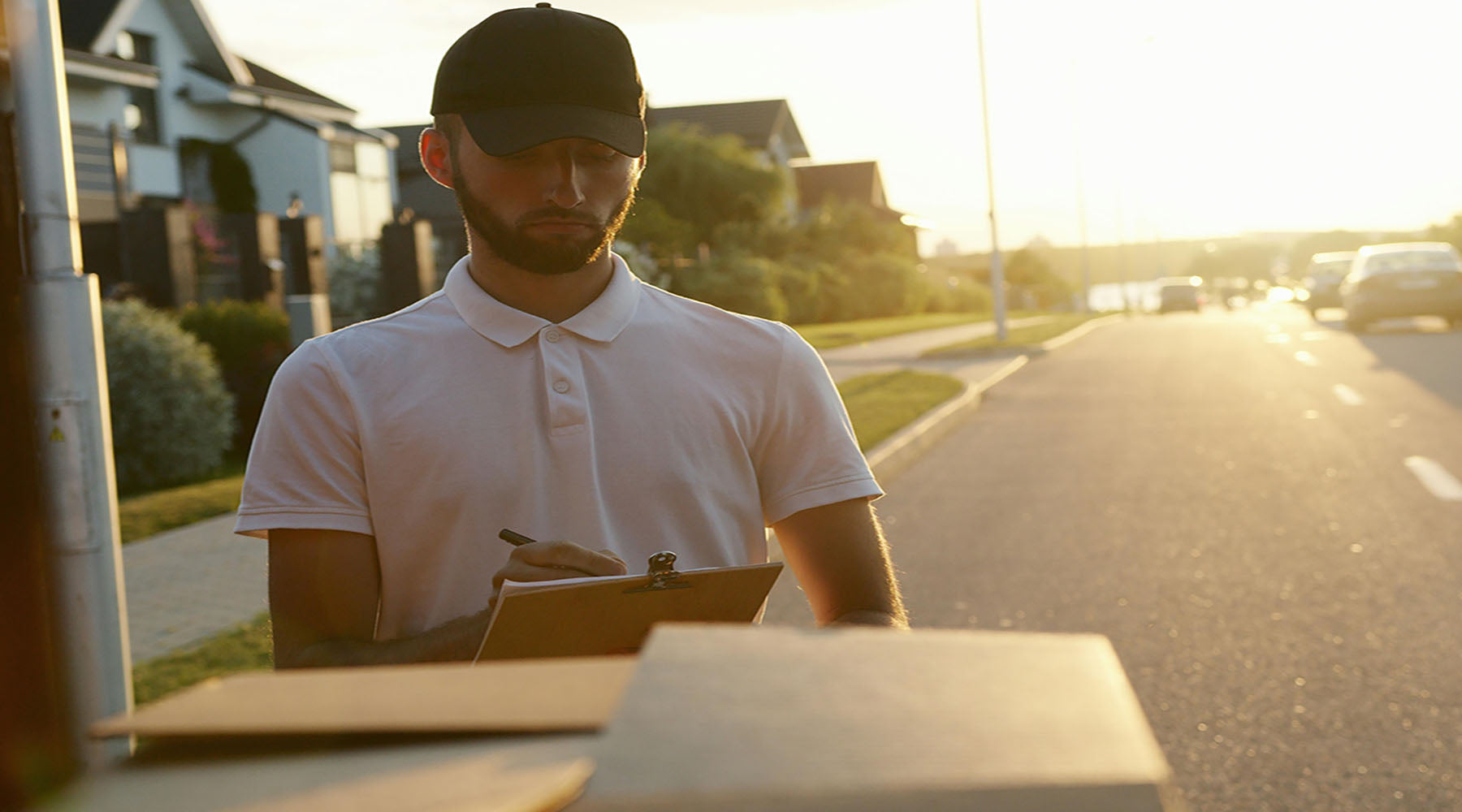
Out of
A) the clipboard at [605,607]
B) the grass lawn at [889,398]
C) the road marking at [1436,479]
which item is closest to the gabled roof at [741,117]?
the grass lawn at [889,398]

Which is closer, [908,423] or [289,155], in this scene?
[908,423]

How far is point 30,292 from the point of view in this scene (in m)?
4.44

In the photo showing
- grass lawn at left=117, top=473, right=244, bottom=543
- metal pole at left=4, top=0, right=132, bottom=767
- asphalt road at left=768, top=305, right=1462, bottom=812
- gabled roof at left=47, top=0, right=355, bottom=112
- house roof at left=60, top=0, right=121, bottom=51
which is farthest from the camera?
gabled roof at left=47, top=0, right=355, bottom=112

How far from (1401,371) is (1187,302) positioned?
4209 cm

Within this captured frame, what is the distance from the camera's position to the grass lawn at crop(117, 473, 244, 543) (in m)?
10.6

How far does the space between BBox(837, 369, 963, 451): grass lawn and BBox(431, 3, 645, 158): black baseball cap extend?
10290 mm

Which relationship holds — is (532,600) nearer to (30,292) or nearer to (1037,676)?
(1037,676)

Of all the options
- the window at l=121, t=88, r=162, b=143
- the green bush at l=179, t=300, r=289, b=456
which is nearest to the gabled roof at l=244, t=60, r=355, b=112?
the window at l=121, t=88, r=162, b=143

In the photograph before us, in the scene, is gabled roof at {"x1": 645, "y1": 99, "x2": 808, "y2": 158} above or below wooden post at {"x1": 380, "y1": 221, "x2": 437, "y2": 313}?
above

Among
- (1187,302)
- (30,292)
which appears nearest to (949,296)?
(1187,302)

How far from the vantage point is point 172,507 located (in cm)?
1131

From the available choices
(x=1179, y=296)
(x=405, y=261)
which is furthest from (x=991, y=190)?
(x=1179, y=296)

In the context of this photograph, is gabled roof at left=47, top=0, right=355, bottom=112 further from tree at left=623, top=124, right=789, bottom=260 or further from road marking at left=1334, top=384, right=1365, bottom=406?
road marking at left=1334, top=384, right=1365, bottom=406

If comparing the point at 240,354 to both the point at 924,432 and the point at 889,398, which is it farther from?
the point at 889,398
